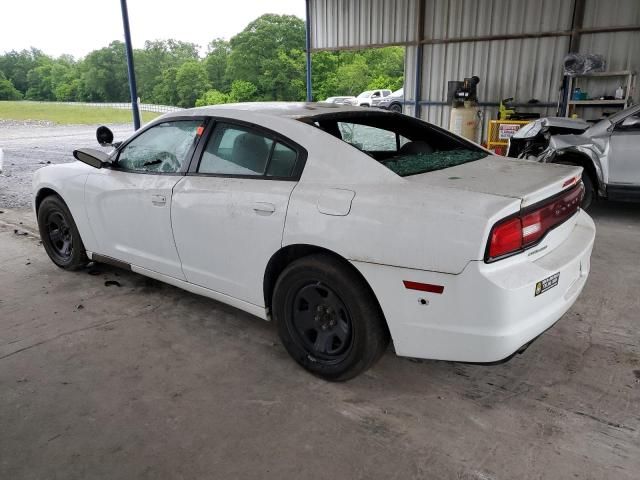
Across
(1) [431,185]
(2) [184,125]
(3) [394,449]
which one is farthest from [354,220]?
(2) [184,125]

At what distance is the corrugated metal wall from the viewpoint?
397 inches

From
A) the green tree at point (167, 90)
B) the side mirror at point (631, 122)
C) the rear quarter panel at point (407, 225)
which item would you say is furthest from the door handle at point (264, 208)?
the green tree at point (167, 90)

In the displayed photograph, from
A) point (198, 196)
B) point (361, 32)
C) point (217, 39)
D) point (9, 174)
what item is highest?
point (217, 39)

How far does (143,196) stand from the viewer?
3451 millimetres

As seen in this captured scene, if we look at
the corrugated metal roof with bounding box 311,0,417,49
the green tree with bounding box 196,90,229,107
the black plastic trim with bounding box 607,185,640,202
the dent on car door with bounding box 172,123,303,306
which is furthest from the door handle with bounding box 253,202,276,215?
the green tree with bounding box 196,90,229,107

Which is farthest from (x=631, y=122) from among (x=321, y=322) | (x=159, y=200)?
(x=159, y=200)

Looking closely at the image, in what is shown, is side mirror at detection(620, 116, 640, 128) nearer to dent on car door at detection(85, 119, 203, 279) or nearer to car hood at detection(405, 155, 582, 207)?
car hood at detection(405, 155, 582, 207)

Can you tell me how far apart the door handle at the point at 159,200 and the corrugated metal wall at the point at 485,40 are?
402 inches

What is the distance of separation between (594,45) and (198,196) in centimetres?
1034

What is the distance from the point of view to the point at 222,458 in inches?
87.1

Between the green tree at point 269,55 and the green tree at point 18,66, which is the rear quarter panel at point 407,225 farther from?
the green tree at point 18,66

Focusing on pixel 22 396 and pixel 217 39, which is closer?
pixel 22 396

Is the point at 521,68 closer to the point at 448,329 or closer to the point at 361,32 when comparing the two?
the point at 361,32

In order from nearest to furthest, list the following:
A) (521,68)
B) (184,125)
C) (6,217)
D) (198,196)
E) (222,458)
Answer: (222,458), (198,196), (184,125), (6,217), (521,68)
